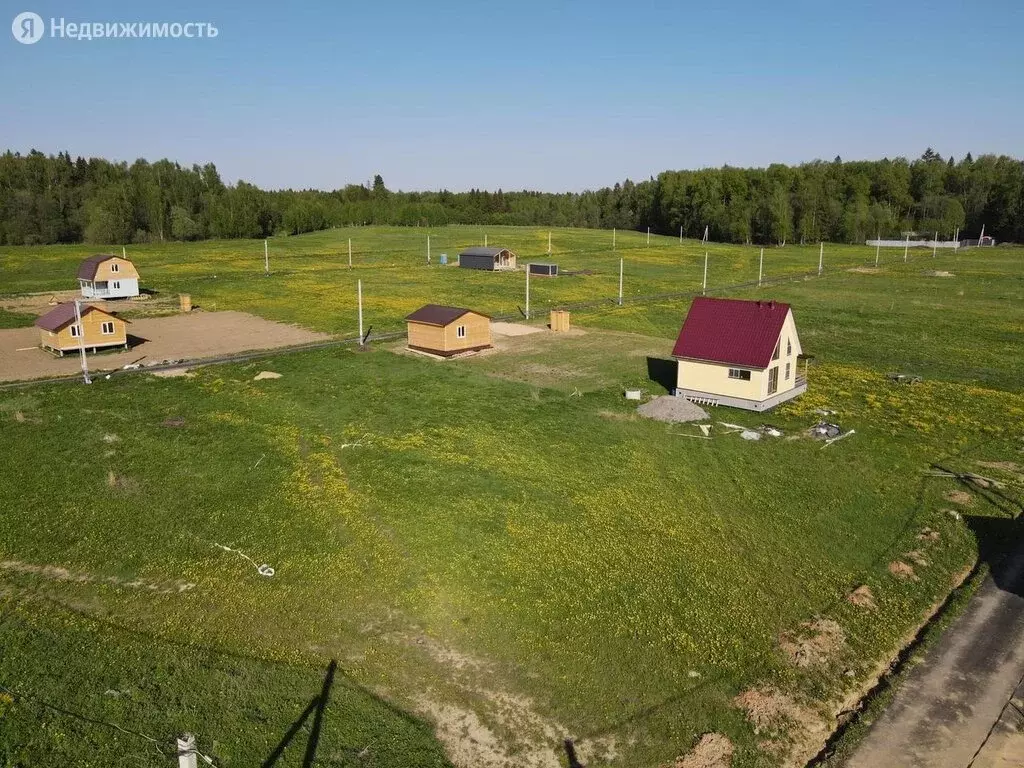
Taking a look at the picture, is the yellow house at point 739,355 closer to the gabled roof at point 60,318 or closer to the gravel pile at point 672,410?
the gravel pile at point 672,410

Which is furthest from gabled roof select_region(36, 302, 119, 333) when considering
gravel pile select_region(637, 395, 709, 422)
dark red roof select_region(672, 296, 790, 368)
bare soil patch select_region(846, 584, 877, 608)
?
bare soil patch select_region(846, 584, 877, 608)

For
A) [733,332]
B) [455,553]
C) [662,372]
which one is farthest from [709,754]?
[662,372]

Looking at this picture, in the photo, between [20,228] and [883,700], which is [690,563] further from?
[20,228]

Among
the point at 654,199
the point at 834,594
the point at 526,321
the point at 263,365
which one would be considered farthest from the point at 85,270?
the point at 654,199

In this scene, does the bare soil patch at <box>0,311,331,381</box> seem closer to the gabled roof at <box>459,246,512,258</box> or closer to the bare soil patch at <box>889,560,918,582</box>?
the gabled roof at <box>459,246,512,258</box>

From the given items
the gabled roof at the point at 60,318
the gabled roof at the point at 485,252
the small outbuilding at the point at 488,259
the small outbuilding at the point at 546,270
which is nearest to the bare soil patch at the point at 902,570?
the gabled roof at the point at 60,318
